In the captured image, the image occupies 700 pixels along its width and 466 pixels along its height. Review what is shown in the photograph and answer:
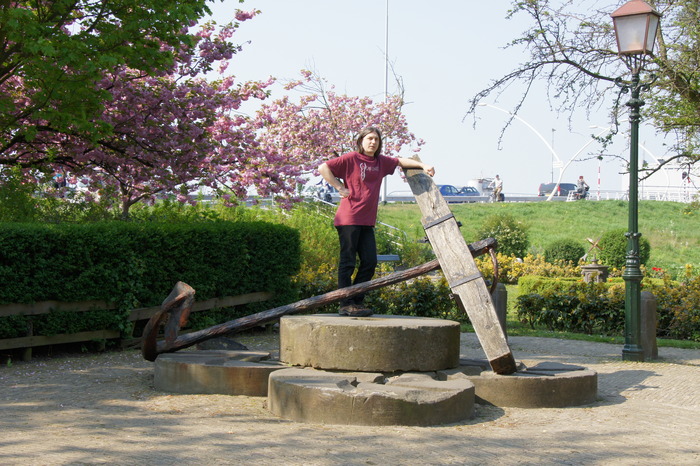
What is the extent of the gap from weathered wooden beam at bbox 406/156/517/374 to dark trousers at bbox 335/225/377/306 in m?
0.65

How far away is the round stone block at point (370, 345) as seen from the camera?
251 inches

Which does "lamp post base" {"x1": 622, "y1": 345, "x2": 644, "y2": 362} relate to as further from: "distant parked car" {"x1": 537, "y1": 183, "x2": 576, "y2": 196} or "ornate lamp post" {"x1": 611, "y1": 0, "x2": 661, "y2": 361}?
"distant parked car" {"x1": 537, "y1": 183, "x2": 576, "y2": 196}

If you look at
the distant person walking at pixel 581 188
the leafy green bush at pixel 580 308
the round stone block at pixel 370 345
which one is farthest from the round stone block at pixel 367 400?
the distant person walking at pixel 581 188

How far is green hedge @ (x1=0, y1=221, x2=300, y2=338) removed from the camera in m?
8.61

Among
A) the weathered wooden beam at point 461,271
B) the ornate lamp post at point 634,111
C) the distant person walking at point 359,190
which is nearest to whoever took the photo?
the weathered wooden beam at point 461,271

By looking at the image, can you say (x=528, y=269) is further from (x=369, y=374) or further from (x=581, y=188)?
(x=581, y=188)

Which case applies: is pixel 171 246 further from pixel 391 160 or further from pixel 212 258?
pixel 391 160

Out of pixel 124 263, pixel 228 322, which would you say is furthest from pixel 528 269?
pixel 228 322

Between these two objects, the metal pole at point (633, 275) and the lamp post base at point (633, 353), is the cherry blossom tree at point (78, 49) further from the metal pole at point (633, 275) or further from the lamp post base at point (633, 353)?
the lamp post base at point (633, 353)

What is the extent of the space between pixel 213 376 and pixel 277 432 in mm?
1574

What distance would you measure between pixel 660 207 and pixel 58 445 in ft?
142

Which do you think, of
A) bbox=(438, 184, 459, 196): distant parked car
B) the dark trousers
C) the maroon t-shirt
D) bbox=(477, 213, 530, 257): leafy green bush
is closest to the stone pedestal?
the dark trousers

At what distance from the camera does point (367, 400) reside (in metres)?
5.64

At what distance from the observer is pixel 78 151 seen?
12.1 m
